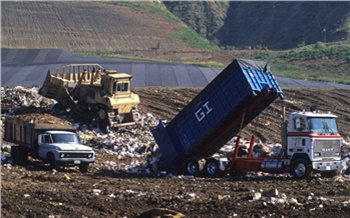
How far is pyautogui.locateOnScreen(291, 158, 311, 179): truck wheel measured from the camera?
2352 centimetres

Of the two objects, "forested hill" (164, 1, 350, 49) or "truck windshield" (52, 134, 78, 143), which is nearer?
"truck windshield" (52, 134, 78, 143)

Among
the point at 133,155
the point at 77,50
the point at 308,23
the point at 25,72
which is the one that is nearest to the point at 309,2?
the point at 308,23

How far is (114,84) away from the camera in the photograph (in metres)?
33.5

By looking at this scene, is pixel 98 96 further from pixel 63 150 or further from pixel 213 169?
pixel 213 169

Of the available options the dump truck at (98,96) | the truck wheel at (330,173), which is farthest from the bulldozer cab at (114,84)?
the truck wheel at (330,173)

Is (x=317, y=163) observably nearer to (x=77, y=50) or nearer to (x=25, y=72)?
(x=25, y=72)

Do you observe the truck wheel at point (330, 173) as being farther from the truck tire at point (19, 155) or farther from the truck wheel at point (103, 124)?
the truck wheel at point (103, 124)

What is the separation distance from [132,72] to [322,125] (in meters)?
27.5

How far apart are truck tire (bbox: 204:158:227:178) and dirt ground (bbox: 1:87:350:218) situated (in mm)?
780

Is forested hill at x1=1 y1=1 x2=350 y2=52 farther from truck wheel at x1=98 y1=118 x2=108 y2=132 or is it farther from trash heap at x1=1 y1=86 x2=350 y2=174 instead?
truck wheel at x1=98 y1=118 x2=108 y2=132

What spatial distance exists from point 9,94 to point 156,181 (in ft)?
55.9

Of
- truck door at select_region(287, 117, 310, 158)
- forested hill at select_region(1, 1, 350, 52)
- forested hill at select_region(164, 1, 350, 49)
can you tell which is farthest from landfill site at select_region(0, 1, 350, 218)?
forested hill at select_region(164, 1, 350, 49)

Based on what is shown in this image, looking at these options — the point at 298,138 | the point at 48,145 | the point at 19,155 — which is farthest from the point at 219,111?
the point at 19,155

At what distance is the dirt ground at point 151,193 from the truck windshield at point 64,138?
3.01ft
